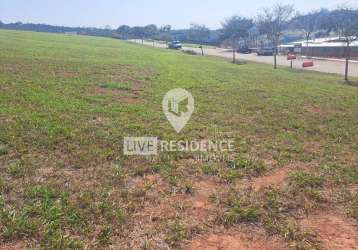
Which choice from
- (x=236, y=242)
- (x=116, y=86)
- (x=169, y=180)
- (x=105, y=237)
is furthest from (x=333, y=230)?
(x=116, y=86)

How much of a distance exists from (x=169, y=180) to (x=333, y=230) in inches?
94.4

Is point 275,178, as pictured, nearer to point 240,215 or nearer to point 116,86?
point 240,215

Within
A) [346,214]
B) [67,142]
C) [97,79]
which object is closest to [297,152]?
[346,214]

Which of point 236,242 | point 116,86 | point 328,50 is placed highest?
point 328,50

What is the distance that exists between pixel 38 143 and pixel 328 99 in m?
10.7

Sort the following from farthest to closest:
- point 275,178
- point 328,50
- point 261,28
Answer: point 261,28 → point 328,50 → point 275,178

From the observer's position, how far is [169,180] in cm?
558

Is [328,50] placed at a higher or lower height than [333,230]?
higher

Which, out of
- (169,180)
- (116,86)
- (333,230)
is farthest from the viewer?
(116,86)

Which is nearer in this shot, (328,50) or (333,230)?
(333,230)

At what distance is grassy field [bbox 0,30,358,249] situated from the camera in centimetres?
414

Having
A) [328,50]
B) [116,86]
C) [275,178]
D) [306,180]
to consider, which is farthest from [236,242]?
[328,50]

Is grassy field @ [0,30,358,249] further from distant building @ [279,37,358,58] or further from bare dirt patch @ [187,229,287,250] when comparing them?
distant building @ [279,37,358,58]

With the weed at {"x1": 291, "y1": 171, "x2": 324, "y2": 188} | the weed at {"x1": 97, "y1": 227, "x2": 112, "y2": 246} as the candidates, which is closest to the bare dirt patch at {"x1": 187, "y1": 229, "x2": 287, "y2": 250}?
the weed at {"x1": 97, "y1": 227, "x2": 112, "y2": 246}
